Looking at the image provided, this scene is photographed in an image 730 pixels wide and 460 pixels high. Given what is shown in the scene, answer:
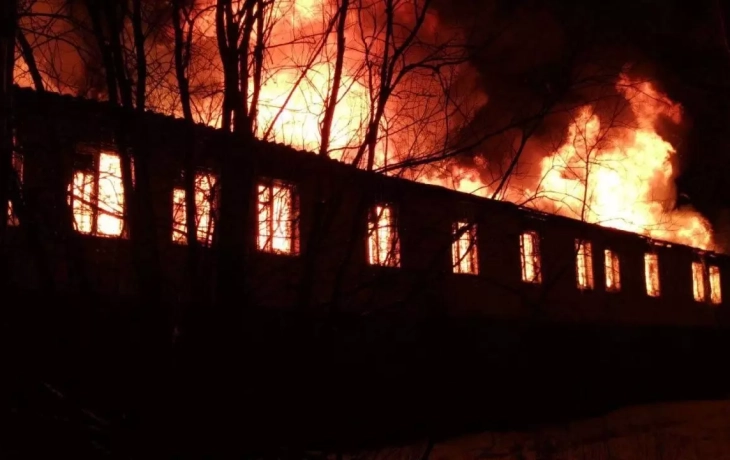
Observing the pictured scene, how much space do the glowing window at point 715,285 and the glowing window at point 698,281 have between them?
2.98ft

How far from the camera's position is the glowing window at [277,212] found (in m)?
5.80

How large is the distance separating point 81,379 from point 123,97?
74.3 inches

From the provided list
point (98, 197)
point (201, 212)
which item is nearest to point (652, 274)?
point (201, 212)

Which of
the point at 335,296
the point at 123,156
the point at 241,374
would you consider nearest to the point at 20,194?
the point at 123,156

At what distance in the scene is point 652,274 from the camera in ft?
78.4

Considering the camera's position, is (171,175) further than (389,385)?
No

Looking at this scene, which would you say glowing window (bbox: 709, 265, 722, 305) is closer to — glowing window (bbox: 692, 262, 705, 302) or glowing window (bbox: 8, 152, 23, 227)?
glowing window (bbox: 692, 262, 705, 302)

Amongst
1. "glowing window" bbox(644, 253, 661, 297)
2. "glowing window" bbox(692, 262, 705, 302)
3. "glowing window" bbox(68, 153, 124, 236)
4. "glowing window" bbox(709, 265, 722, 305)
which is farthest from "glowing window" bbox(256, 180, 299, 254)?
"glowing window" bbox(709, 265, 722, 305)

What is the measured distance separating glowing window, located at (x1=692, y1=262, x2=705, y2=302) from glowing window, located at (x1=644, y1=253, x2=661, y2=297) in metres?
2.86

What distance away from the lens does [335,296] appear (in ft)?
17.3

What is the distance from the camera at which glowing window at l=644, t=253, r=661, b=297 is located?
77.2 feet

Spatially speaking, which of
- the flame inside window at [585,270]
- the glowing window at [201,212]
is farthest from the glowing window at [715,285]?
the glowing window at [201,212]

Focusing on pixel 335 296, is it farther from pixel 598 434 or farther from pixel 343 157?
pixel 598 434

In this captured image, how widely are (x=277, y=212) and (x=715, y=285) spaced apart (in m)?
25.8
